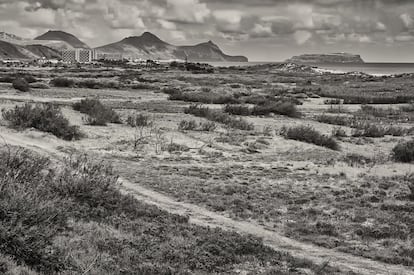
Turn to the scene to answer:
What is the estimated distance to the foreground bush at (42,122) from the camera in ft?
55.0

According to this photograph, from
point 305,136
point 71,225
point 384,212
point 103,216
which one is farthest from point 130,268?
point 305,136

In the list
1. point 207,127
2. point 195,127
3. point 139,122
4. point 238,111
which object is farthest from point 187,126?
point 238,111

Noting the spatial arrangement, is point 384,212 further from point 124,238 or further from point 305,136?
point 305,136

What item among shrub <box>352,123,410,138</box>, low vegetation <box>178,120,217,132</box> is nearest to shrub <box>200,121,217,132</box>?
low vegetation <box>178,120,217,132</box>

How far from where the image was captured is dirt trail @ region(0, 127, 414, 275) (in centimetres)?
804

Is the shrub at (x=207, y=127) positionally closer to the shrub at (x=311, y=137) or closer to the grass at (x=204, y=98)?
the shrub at (x=311, y=137)

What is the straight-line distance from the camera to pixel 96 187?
945 cm

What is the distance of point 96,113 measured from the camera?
20922 mm

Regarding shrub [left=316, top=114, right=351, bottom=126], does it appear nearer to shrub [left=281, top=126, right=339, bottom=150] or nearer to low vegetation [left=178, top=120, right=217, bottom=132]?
shrub [left=281, top=126, right=339, bottom=150]

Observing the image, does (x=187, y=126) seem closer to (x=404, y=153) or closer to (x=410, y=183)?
(x=404, y=153)

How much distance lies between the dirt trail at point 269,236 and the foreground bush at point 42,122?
5184 millimetres

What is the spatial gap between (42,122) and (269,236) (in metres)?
A: 10.8

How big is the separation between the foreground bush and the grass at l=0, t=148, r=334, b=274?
21.8ft

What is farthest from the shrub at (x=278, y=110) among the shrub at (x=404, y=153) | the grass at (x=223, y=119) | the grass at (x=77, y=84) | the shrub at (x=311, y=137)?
the grass at (x=77, y=84)
